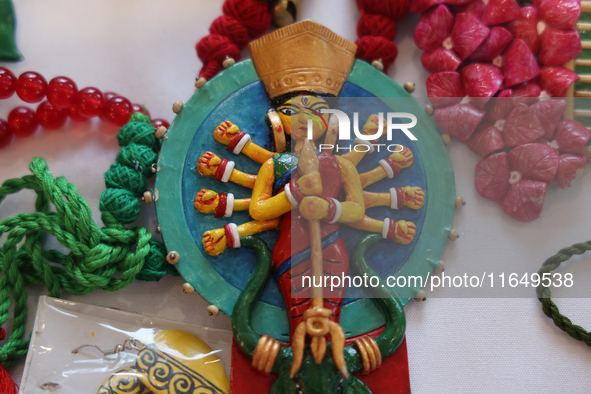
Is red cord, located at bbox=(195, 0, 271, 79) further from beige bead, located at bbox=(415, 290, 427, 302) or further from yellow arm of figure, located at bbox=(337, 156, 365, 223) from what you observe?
beige bead, located at bbox=(415, 290, 427, 302)

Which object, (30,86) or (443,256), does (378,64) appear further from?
(30,86)

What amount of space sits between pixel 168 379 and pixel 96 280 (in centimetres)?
31

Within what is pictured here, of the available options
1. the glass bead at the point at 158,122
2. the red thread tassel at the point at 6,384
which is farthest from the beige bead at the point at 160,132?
the red thread tassel at the point at 6,384

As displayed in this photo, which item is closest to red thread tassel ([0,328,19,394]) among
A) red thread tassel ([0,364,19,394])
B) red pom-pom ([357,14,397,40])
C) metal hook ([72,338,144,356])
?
red thread tassel ([0,364,19,394])

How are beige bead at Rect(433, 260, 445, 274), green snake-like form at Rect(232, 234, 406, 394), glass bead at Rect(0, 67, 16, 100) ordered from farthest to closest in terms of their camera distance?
glass bead at Rect(0, 67, 16, 100) → beige bead at Rect(433, 260, 445, 274) → green snake-like form at Rect(232, 234, 406, 394)

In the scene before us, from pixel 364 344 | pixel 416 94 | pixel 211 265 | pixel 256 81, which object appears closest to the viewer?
pixel 364 344

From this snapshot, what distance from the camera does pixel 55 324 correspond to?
42.8 inches

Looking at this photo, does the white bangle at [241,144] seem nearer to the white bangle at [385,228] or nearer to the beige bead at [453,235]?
the white bangle at [385,228]

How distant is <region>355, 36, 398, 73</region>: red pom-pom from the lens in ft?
4.25

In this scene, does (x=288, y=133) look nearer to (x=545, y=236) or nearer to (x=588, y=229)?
(x=545, y=236)

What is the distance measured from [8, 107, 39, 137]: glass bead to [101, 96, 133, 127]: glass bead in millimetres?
233

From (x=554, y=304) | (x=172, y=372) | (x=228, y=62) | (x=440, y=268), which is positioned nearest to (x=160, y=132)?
(x=228, y=62)

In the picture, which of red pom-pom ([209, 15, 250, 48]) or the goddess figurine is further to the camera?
red pom-pom ([209, 15, 250, 48])

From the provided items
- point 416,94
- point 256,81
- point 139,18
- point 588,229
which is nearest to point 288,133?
point 256,81
